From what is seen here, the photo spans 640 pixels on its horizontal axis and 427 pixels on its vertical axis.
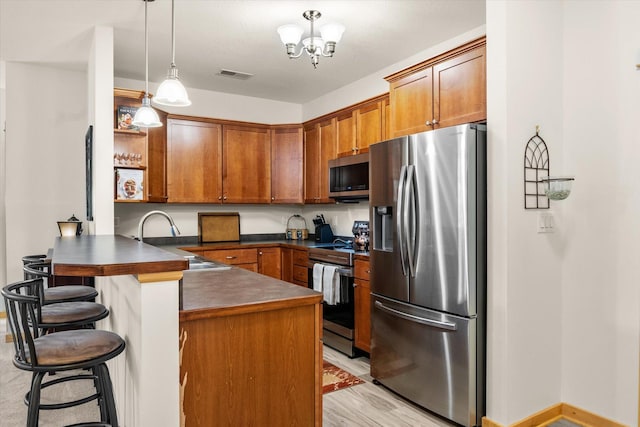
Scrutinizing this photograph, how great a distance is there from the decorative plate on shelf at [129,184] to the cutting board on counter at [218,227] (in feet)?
3.34

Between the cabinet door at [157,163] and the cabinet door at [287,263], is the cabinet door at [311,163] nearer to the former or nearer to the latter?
the cabinet door at [287,263]

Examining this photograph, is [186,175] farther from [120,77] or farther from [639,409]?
[639,409]

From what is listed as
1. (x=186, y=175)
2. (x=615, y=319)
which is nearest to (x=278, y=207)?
(x=186, y=175)

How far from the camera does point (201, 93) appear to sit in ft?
16.2

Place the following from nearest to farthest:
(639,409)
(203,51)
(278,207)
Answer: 1. (639,409)
2. (203,51)
3. (278,207)

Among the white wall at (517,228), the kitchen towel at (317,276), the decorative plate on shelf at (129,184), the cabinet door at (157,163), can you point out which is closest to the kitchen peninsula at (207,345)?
the white wall at (517,228)

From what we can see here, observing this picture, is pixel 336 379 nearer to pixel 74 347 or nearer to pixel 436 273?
pixel 436 273

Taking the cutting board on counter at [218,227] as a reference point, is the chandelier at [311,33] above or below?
above

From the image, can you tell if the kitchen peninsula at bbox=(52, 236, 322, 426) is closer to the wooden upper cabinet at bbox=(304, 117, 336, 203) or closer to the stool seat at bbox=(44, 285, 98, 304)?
the stool seat at bbox=(44, 285, 98, 304)

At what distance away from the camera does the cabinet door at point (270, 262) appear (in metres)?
4.66

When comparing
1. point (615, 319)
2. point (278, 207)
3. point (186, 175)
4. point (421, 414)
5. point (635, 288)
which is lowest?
point (421, 414)

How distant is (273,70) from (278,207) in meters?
1.89

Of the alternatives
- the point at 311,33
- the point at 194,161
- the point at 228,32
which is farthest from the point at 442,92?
the point at 194,161

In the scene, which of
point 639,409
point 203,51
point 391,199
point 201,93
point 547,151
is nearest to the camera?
point 639,409
